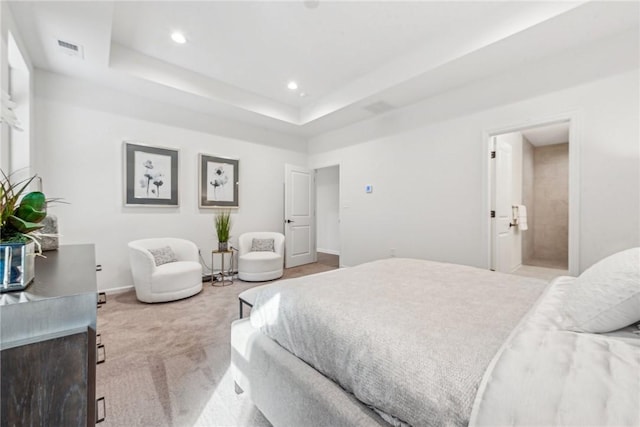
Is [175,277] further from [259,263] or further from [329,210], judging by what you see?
[329,210]

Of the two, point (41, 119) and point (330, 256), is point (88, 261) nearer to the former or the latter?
point (41, 119)

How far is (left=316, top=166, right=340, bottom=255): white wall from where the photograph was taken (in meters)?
6.91

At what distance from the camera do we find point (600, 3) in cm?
203

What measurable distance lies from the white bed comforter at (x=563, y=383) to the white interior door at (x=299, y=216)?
460 cm

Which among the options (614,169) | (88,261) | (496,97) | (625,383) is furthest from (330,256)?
(625,383)

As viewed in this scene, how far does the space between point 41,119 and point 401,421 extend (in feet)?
14.8

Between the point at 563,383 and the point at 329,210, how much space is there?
6.50 metres

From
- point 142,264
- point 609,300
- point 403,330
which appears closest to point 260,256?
point 142,264

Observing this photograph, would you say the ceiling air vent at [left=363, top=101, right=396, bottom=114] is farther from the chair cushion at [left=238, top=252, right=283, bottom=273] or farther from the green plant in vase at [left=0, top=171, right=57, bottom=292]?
the green plant in vase at [left=0, top=171, right=57, bottom=292]

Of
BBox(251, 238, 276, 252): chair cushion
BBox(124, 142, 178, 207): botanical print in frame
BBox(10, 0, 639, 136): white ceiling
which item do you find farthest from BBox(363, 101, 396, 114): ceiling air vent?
BBox(124, 142, 178, 207): botanical print in frame

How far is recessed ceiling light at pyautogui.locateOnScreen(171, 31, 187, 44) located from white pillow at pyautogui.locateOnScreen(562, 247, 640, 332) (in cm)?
376

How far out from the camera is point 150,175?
378cm

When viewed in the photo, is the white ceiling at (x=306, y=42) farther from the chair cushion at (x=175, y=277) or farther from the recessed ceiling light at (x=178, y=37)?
the chair cushion at (x=175, y=277)

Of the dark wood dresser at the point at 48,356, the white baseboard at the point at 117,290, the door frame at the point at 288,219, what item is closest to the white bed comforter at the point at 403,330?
the dark wood dresser at the point at 48,356
